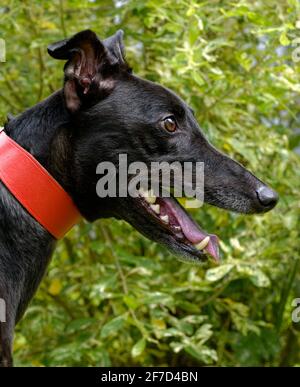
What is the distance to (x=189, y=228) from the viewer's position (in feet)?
9.43

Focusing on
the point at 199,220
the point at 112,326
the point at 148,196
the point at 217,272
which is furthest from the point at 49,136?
the point at 199,220

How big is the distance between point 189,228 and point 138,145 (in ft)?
1.07

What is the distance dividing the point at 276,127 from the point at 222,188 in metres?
2.40

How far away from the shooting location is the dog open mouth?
2836 mm

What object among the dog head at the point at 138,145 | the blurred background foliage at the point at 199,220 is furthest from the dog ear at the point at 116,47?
the blurred background foliage at the point at 199,220

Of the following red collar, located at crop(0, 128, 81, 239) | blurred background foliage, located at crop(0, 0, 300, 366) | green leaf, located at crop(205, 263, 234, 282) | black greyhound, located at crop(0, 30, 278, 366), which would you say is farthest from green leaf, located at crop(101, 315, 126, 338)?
red collar, located at crop(0, 128, 81, 239)

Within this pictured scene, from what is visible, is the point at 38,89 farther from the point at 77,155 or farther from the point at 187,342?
the point at 77,155

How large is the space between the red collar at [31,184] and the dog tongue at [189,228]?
14.7 inches

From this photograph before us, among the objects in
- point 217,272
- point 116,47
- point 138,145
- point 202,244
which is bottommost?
point 217,272
